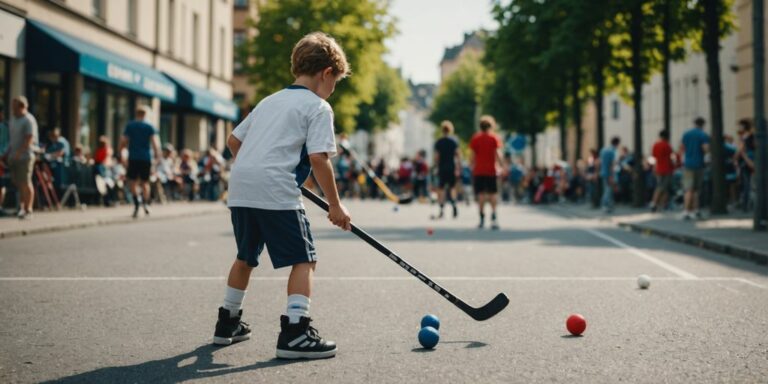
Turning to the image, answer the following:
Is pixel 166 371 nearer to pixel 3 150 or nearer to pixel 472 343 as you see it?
pixel 472 343

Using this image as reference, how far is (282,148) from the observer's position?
550cm

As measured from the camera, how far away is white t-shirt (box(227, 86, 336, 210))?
5453 mm

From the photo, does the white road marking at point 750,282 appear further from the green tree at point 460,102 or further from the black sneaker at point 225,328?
the green tree at point 460,102

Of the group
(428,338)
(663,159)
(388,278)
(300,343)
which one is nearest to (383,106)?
(663,159)

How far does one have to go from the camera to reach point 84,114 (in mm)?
25984

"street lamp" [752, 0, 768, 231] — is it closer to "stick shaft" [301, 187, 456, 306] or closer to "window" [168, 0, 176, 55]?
"stick shaft" [301, 187, 456, 306]

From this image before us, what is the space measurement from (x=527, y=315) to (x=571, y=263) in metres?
4.31

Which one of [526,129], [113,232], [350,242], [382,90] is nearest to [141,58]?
[113,232]

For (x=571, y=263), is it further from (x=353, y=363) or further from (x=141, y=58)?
(x=141, y=58)

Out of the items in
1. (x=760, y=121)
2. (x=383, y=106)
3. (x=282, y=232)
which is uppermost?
(x=383, y=106)

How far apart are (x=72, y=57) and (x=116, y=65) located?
2.96 m

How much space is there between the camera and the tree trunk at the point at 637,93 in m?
28.1

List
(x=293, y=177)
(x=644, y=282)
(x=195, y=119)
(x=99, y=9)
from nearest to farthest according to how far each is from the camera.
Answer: (x=293, y=177)
(x=644, y=282)
(x=99, y=9)
(x=195, y=119)

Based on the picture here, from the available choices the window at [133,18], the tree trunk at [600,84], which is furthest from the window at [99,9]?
the tree trunk at [600,84]
